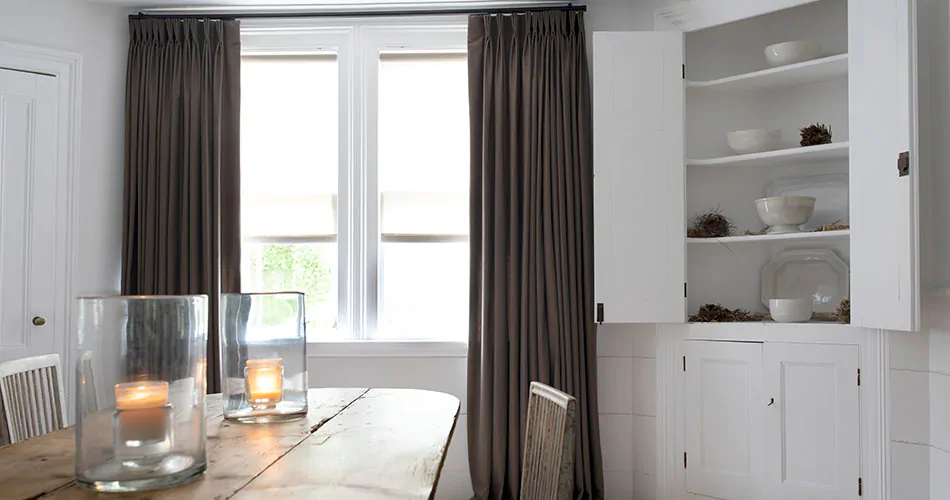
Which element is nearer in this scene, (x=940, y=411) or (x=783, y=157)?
(x=940, y=411)

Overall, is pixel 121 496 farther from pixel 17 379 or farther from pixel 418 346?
pixel 418 346

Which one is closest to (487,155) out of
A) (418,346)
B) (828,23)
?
(418,346)

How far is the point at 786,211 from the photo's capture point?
10.3ft

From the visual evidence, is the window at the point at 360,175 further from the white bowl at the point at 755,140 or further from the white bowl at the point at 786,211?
the white bowl at the point at 786,211

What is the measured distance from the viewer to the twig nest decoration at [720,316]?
10.8 ft

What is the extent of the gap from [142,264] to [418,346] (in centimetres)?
143

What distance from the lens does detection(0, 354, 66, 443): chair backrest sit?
6.10ft

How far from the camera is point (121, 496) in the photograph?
1.15 metres

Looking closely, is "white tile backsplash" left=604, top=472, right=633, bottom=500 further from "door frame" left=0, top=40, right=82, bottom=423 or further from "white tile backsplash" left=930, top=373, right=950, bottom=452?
"door frame" left=0, top=40, right=82, bottom=423

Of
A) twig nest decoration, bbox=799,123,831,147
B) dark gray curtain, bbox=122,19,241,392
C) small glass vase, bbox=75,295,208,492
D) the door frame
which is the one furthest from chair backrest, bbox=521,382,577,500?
the door frame

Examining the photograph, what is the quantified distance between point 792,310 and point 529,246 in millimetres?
1184

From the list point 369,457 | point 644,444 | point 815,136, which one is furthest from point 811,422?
point 369,457

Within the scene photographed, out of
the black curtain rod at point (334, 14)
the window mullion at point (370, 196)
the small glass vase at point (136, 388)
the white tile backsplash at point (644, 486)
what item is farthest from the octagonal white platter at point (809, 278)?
the small glass vase at point (136, 388)

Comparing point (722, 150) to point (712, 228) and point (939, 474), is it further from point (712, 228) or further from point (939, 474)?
point (939, 474)
